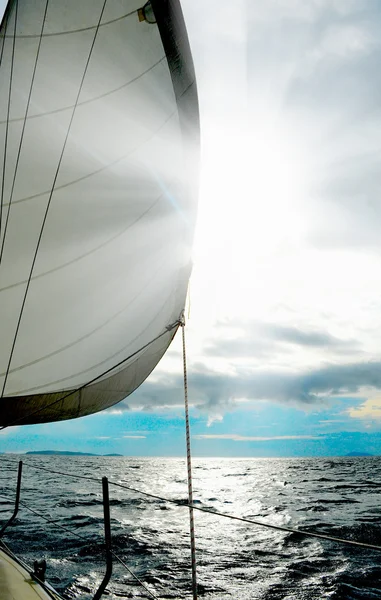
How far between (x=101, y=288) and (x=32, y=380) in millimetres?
989

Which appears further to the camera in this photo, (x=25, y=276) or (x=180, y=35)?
(x=25, y=276)

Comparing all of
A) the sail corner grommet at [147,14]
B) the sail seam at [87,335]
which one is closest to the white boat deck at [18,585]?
the sail seam at [87,335]

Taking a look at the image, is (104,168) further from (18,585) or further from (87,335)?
(18,585)

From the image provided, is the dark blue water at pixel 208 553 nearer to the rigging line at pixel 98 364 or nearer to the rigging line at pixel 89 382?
the rigging line at pixel 89 382

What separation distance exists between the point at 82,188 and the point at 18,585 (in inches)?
114

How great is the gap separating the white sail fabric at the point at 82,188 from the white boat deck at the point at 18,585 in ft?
3.69

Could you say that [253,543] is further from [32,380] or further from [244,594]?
[32,380]

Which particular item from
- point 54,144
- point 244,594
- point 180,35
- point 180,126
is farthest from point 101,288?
point 244,594

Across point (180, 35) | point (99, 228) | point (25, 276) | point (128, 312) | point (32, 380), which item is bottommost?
point (32, 380)

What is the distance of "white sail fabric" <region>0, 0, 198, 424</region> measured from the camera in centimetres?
332

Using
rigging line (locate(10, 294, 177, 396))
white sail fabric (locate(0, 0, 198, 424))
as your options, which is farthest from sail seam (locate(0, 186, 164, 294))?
rigging line (locate(10, 294, 177, 396))

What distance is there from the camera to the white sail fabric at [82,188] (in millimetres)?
3320

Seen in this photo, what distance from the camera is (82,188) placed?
3451mm

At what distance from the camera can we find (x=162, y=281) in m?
3.62
